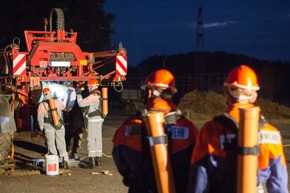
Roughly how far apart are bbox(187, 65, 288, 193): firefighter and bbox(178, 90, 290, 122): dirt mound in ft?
59.3

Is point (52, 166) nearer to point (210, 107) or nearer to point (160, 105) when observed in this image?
point (160, 105)

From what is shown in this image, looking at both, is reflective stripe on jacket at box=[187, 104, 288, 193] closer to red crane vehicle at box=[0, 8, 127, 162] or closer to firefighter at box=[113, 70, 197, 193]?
firefighter at box=[113, 70, 197, 193]

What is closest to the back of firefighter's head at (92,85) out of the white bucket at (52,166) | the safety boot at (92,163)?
the safety boot at (92,163)

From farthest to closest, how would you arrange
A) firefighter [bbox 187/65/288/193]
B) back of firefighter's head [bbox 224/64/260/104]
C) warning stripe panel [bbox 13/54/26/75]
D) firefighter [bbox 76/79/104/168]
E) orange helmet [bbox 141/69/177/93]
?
warning stripe panel [bbox 13/54/26/75] < firefighter [bbox 76/79/104/168] < orange helmet [bbox 141/69/177/93] < back of firefighter's head [bbox 224/64/260/104] < firefighter [bbox 187/65/288/193]

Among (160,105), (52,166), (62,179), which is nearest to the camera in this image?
(160,105)

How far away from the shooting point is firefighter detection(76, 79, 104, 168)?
11336 mm

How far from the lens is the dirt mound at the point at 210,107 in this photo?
22844 millimetres

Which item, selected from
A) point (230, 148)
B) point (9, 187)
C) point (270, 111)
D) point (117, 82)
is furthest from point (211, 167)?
point (270, 111)

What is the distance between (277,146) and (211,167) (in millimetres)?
463

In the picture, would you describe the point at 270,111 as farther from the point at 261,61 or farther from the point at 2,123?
the point at 261,61

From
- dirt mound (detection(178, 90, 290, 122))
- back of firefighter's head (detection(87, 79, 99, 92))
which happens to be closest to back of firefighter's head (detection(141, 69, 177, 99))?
back of firefighter's head (detection(87, 79, 99, 92))

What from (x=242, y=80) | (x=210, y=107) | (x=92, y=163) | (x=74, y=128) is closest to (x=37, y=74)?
(x=74, y=128)

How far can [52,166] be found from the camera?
10648 millimetres

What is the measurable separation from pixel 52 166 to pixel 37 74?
7.75 feet
